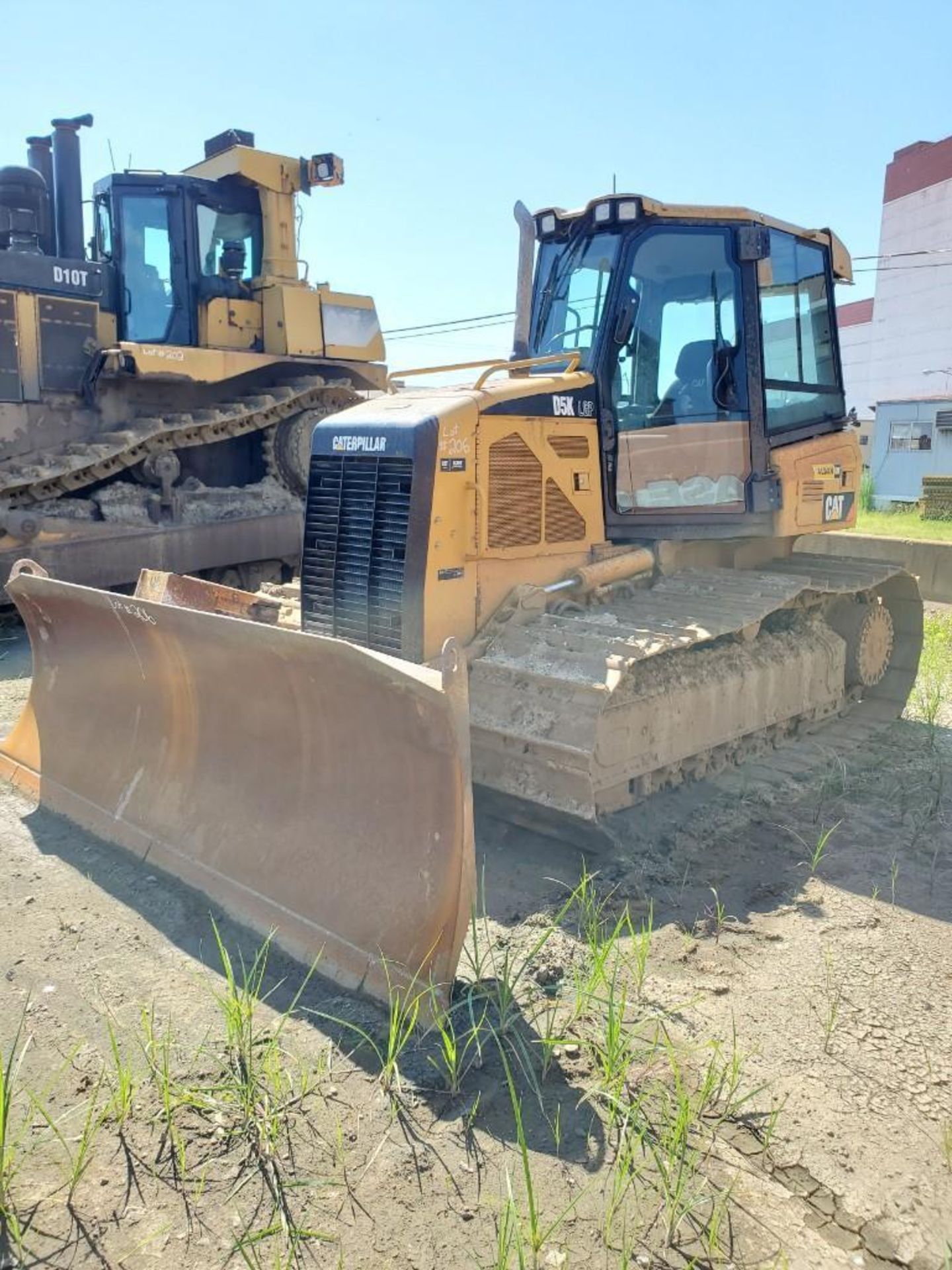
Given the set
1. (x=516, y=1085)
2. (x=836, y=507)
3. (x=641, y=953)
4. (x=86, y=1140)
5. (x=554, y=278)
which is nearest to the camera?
(x=86, y=1140)

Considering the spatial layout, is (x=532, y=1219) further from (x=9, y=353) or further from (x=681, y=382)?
(x=9, y=353)

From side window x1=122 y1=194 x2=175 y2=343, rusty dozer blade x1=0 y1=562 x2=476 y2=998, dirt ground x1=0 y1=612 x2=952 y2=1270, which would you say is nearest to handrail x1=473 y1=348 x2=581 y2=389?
rusty dozer blade x1=0 y1=562 x2=476 y2=998

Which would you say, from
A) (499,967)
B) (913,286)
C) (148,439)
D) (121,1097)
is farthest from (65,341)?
(913,286)

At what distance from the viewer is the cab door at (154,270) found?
974 centimetres

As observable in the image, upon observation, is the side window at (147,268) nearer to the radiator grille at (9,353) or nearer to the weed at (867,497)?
the radiator grille at (9,353)

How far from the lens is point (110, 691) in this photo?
4.70m

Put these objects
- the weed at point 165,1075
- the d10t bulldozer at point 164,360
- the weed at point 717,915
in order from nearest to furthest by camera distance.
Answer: the weed at point 165,1075, the weed at point 717,915, the d10t bulldozer at point 164,360

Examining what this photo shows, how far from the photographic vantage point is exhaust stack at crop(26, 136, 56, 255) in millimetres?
9930

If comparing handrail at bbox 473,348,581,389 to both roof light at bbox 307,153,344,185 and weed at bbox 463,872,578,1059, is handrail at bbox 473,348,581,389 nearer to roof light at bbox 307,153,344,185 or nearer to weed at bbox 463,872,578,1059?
weed at bbox 463,872,578,1059

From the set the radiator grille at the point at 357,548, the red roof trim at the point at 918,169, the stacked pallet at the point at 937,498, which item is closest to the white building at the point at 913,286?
the red roof trim at the point at 918,169

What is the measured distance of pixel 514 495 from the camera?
4953mm

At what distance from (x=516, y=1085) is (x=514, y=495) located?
2.89 meters


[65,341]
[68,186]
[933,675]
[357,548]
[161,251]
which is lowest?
Result: [933,675]

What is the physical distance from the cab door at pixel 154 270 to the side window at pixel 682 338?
6.01 m
